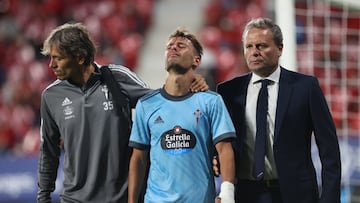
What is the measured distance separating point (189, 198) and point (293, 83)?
0.76 metres

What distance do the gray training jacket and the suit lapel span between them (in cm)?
68

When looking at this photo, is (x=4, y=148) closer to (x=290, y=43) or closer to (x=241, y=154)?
(x=290, y=43)

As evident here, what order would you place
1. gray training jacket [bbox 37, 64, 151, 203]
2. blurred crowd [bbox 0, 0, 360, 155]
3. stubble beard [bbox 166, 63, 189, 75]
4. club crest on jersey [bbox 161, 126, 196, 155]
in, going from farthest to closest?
blurred crowd [bbox 0, 0, 360, 155] < gray training jacket [bbox 37, 64, 151, 203] < stubble beard [bbox 166, 63, 189, 75] < club crest on jersey [bbox 161, 126, 196, 155]

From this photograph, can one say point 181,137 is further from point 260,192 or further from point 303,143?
point 303,143

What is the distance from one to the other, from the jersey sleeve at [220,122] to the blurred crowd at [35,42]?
7.48m

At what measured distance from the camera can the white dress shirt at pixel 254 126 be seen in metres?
3.82

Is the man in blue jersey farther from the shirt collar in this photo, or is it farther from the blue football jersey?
the shirt collar

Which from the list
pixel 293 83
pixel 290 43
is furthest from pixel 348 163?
pixel 293 83

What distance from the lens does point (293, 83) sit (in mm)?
3887

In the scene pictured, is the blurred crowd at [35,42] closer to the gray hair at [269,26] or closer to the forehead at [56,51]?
Answer: the forehead at [56,51]

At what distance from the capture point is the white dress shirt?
12.5 ft

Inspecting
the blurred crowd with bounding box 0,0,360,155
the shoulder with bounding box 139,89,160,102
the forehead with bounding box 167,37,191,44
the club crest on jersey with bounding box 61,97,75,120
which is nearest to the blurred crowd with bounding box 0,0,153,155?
the blurred crowd with bounding box 0,0,360,155

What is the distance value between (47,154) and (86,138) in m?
0.32

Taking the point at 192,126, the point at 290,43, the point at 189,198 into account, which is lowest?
the point at 189,198
